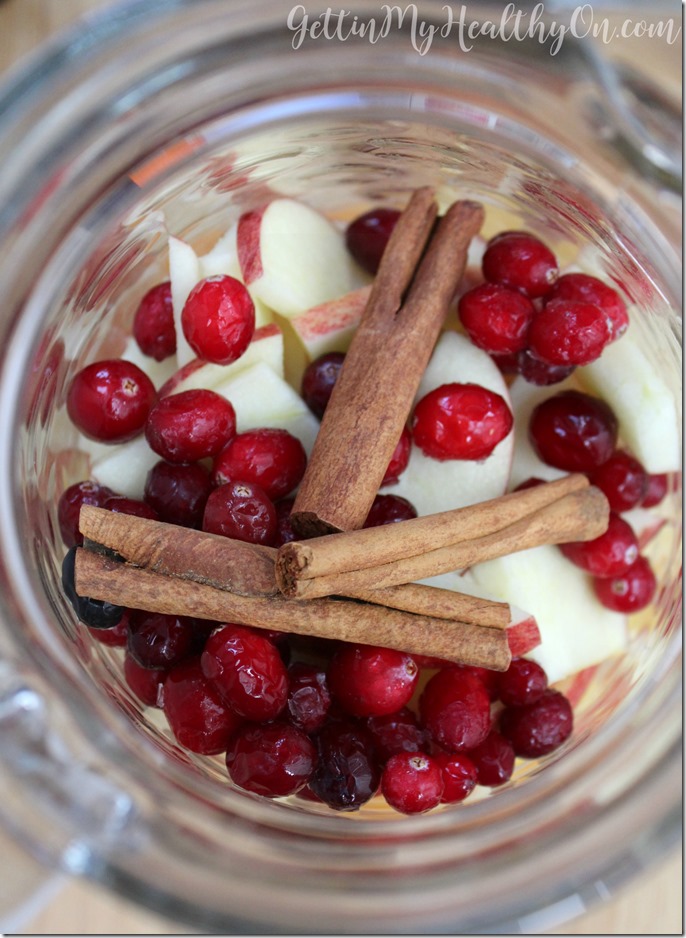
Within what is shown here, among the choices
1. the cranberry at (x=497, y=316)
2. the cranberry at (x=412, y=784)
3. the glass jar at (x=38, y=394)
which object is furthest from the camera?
the cranberry at (x=497, y=316)

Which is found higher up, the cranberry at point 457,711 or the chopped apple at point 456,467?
the chopped apple at point 456,467

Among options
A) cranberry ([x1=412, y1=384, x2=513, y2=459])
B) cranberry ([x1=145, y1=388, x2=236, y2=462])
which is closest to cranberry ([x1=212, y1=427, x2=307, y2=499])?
cranberry ([x1=145, y1=388, x2=236, y2=462])

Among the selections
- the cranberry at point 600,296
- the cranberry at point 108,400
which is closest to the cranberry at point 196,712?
the cranberry at point 108,400

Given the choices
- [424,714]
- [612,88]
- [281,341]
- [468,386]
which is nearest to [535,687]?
[424,714]

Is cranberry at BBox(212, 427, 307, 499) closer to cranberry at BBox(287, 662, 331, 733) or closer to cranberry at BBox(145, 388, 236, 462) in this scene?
cranberry at BBox(145, 388, 236, 462)

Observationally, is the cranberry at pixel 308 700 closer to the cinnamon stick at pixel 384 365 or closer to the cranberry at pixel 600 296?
the cinnamon stick at pixel 384 365

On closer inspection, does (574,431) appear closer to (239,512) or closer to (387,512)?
(387,512)

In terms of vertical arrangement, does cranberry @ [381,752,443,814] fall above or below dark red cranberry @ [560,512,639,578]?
below
